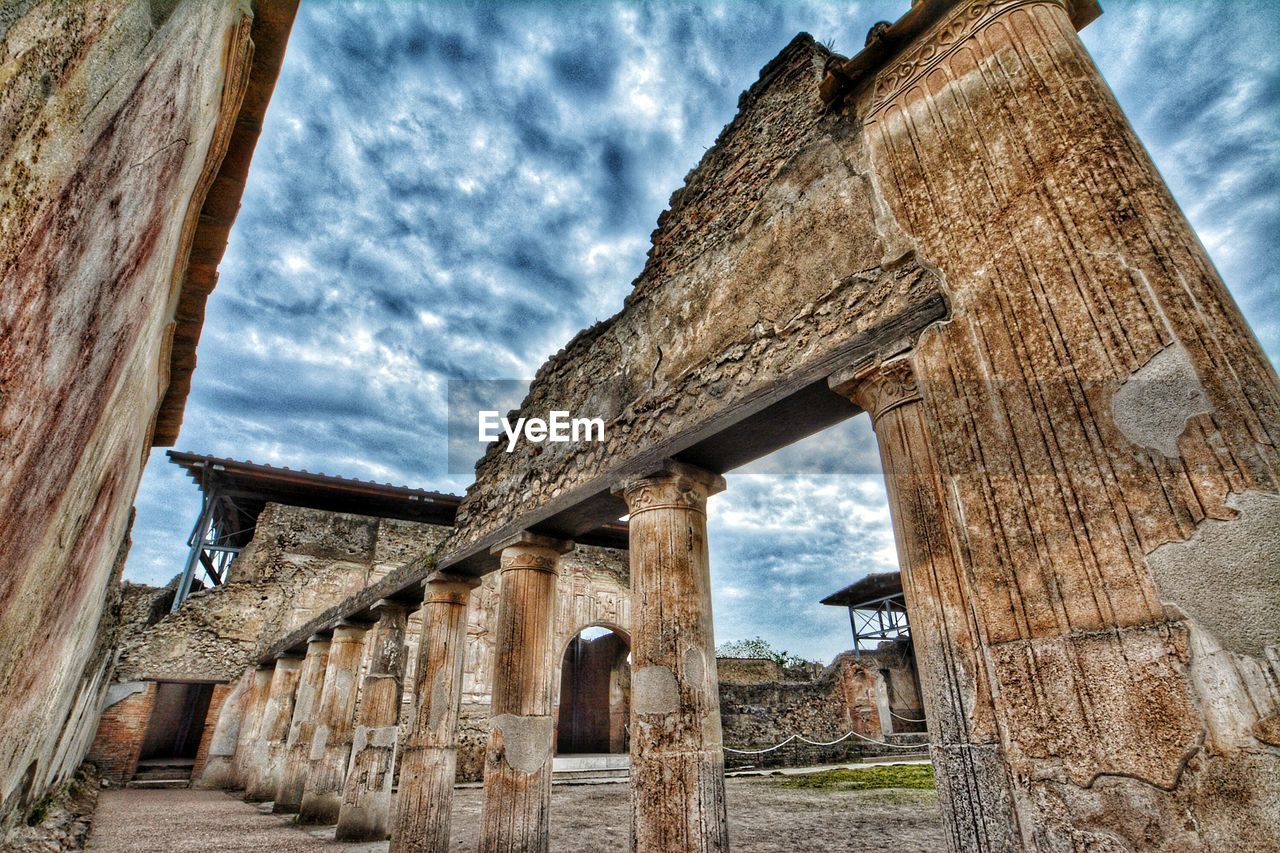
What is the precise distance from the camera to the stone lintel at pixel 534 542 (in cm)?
568

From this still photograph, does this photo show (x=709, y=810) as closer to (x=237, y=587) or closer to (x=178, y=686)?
(x=237, y=587)

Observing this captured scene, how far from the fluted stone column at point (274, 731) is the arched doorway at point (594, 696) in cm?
691

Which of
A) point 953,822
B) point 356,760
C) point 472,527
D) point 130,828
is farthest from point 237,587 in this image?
point 953,822

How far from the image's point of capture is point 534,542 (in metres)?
5.71

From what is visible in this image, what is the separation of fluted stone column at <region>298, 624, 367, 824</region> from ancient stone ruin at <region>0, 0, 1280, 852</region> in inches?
155

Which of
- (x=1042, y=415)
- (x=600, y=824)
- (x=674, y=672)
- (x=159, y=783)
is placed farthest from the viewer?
(x=159, y=783)

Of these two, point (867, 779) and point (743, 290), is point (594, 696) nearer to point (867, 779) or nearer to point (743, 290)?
point (867, 779)

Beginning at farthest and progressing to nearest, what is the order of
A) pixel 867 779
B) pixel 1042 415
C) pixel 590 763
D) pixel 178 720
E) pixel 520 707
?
pixel 178 720, pixel 590 763, pixel 867 779, pixel 520 707, pixel 1042 415

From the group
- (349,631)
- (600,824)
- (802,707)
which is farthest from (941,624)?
(802,707)

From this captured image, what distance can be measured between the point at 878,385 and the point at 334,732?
8.87 metres

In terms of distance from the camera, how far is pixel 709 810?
356cm

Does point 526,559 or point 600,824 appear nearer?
point 526,559

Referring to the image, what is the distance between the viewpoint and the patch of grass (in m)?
9.77

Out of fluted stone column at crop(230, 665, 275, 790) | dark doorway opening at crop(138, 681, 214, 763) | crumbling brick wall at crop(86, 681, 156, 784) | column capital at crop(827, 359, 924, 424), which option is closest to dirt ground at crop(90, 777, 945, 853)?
fluted stone column at crop(230, 665, 275, 790)
